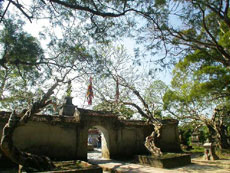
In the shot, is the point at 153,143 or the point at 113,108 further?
the point at 113,108

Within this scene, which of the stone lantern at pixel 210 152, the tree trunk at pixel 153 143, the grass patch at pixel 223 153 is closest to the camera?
the tree trunk at pixel 153 143

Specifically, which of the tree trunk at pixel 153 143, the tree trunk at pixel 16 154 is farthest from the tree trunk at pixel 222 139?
the tree trunk at pixel 16 154

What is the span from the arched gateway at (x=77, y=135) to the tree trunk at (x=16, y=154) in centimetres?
398

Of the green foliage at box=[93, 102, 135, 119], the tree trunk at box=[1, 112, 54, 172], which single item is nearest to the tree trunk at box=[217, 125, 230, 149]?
the green foliage at box=[93, 102, 135, 119]

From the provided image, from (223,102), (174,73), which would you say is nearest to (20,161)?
(174,73)

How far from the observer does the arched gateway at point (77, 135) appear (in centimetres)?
986

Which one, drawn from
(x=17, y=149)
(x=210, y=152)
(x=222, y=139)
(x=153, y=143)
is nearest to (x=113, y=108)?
(x=153, y=143)

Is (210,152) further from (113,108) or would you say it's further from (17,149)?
(17,149)

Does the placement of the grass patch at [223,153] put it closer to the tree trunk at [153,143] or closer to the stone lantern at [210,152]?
the stone lantern at [210,152]

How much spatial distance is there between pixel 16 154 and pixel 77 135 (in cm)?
556

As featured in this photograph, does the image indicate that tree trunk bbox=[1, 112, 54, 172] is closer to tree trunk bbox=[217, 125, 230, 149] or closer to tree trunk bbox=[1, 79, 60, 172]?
tree trunk bbox=[1, 79, 60, 172]

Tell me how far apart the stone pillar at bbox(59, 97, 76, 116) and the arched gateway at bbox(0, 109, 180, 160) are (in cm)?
185

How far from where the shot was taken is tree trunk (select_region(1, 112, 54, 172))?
5594mm

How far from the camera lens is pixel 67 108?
13906mm
